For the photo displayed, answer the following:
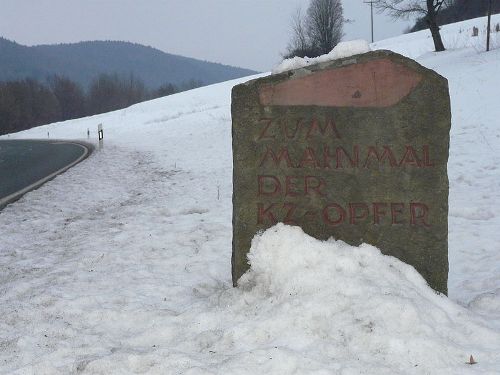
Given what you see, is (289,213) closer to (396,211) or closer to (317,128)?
(317,128)

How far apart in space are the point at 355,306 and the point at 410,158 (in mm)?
1229

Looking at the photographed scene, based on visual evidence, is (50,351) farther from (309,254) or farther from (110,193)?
(110,193)

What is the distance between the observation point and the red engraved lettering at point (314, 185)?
3.74 m

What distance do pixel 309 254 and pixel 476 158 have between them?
21.8ft

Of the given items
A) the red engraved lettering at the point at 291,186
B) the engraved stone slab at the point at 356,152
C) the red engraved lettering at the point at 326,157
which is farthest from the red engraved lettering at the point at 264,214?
the red engraved lettering at the point at 326,157

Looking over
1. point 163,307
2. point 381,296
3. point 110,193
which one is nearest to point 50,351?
point 163,307

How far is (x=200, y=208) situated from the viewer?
290 inches

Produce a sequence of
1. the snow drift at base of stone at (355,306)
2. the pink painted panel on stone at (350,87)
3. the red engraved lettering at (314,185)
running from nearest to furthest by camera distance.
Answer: the snow drift at base of stone at (355,306)
the pink painted panel on stone at (350,87)
the red engraved lettering at (314,185)

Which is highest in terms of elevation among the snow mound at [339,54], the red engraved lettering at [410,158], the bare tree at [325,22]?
the bare tree at [325,22]

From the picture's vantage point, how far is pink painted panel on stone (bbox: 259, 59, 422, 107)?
3.63 m

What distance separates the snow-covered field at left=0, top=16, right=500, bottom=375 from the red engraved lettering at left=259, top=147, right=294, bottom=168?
0.50 meters

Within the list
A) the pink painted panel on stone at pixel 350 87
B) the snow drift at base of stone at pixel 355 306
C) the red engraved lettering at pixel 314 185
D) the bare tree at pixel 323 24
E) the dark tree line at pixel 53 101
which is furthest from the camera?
the dark tree line at pixel 53 101

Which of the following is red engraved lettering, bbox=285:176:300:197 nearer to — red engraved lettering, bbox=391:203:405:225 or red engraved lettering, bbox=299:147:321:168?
red engraved lettering, bbox=299:147:321:168

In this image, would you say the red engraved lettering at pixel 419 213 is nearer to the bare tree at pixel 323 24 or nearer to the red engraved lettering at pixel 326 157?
the red engraved lettering at pixel 326 157
